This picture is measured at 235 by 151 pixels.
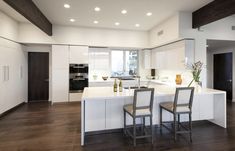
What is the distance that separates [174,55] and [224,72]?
329cm

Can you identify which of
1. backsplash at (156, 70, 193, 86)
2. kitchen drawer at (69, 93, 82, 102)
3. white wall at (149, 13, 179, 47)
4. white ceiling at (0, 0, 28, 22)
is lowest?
kitchen drawer at (69, 93, 82, 102)

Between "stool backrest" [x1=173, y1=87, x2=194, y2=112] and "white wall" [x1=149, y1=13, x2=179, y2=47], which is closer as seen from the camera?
"stool backrest" [x1=173, y1=87, x2=194, y2=112]

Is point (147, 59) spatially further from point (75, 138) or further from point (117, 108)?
point (75, 138)

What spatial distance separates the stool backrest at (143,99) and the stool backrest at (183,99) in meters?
0.53

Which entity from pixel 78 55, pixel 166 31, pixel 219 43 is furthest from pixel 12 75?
pixel 219 43

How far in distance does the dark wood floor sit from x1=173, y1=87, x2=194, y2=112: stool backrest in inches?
24.5

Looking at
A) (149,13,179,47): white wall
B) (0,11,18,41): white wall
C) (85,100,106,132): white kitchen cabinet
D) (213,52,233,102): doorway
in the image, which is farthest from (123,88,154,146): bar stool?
(213,52,233,102): doorway

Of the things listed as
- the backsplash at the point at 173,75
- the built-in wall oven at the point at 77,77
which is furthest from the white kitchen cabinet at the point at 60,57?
the backsplash at the point at 173,75

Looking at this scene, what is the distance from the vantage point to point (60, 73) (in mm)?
6129

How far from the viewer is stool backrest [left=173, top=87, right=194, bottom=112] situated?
3.03 metres

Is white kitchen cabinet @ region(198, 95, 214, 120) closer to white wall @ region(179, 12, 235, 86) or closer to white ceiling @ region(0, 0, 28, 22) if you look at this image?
white wall @ region(179, 12, 235, 86)

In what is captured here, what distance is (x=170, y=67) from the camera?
5566mm

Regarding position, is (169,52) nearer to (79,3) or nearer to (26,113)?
(79,3)

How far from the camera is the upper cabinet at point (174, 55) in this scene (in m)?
4.74
